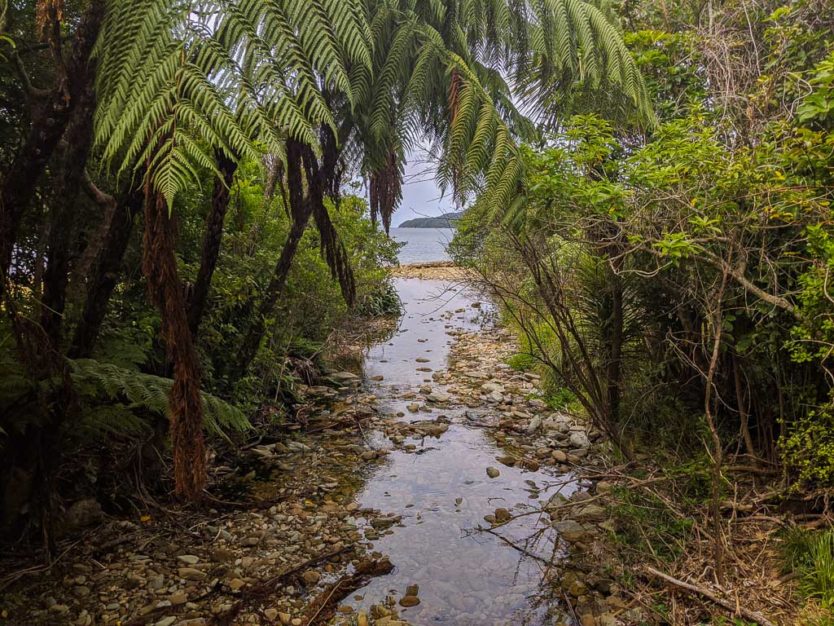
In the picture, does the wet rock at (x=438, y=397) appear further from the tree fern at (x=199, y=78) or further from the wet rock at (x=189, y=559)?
the tree fern at (x=199, y=78)

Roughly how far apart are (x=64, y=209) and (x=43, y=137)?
0.39m

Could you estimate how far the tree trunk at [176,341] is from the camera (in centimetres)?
188

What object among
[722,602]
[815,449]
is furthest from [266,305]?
[815,449]

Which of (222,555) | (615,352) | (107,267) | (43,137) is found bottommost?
(222,555)

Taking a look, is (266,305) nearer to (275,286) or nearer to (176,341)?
(275,286)

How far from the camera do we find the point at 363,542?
3.84 meters

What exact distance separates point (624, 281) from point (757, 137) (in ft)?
4.15

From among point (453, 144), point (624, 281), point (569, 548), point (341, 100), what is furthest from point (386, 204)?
point (569, 548)

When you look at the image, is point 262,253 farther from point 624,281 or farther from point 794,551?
point 794,551

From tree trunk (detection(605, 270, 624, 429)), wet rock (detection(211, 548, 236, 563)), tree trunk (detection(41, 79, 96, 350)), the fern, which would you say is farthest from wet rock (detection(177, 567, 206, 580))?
tree trunk (detection(605, 270, 624, 429))

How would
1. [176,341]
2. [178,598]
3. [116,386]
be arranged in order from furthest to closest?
[178,598] < [116,386] < [176,341]

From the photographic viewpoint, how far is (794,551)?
2.92 metres

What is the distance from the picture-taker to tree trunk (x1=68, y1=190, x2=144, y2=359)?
107 inches

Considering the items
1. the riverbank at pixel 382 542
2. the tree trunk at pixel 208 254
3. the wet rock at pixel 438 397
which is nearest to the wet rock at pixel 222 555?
the riverbank at pixel 382 542
